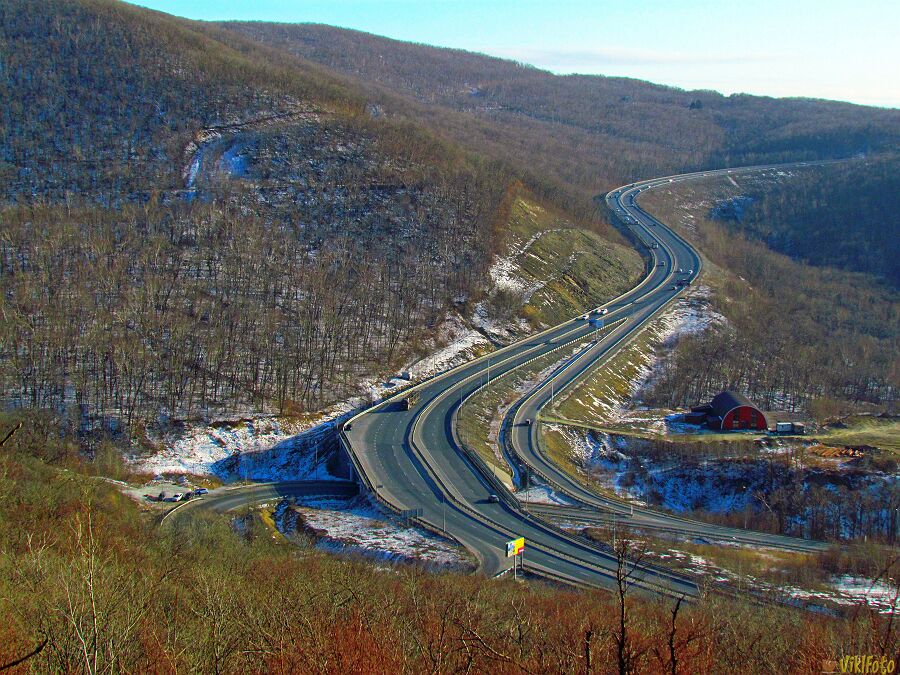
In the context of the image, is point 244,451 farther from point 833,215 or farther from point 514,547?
point 833,215

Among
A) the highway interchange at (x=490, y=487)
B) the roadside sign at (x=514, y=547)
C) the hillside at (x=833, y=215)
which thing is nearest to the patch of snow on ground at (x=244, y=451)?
the highway interchange at (x=490, y=487)

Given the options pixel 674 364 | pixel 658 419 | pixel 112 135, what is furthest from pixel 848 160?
pixel 112 135

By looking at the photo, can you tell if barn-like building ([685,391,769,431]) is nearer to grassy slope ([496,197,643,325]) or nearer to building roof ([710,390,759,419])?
building roof ([710,390,759,419])

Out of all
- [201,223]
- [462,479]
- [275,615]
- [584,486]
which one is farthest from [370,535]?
[201,223]

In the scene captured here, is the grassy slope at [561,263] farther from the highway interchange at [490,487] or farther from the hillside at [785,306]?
the hillside at [785,306]

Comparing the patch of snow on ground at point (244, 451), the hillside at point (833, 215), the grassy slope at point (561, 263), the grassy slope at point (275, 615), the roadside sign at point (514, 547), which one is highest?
the hillside at point (833, 215)
